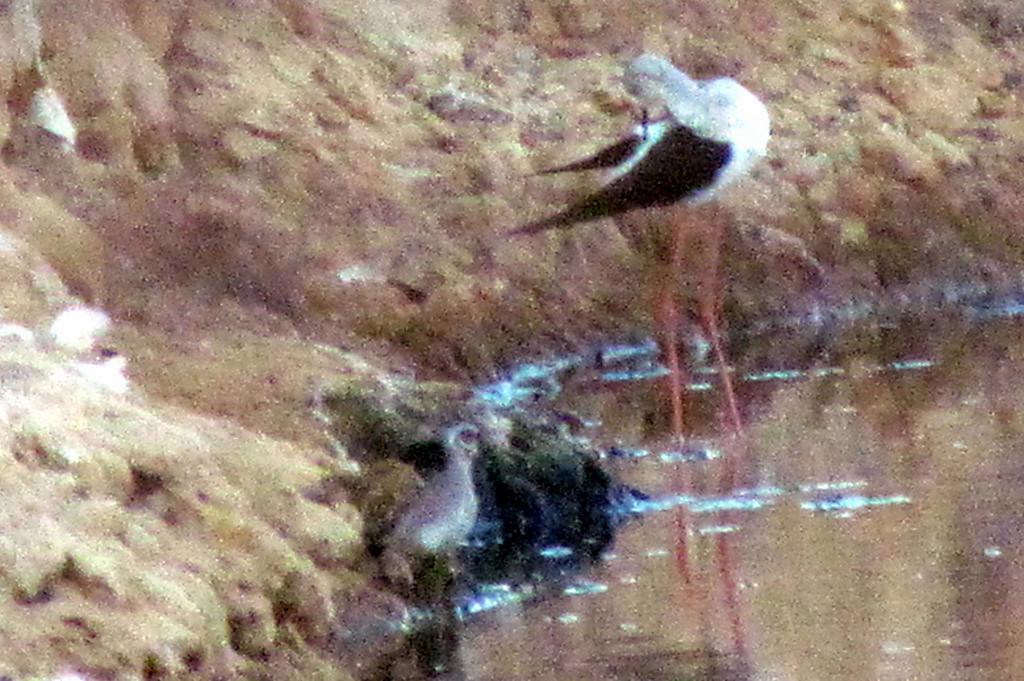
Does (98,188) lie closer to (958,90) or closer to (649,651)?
(649,651)

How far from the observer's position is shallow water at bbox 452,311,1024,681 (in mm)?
2375

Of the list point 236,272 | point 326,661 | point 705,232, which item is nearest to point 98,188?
point 236,272

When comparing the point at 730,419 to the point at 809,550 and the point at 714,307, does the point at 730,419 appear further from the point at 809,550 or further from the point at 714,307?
the point at 714,307

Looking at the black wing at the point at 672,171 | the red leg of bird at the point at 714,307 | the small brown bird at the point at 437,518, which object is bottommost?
the red leg of bird at the point at 714,307

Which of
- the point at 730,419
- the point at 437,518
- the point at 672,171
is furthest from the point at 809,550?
the point at 672,171

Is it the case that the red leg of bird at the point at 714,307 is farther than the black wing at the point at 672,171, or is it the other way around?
the red leg of bird at the point at 714,307

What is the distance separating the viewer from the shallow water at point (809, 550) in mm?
2375

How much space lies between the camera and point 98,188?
4336 millimetres

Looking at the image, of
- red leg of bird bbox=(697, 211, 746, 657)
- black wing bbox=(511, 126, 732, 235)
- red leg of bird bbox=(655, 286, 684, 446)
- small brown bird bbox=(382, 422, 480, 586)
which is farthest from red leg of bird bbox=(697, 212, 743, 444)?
small brown bird bbox=(382, 422, 480, 586)

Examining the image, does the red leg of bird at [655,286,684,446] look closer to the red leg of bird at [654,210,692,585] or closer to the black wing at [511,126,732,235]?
the red leg of bird at [654,210,692,585]

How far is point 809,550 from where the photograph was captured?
9.34 ft

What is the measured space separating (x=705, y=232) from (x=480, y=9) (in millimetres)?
1495

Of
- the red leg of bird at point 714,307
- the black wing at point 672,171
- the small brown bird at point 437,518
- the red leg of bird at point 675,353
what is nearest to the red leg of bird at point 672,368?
the red leg of bird at point 675,353

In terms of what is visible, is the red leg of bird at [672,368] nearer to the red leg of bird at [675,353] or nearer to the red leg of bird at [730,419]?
the red leg of bird at [675,353]
